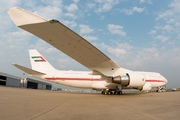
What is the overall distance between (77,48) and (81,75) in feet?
29.0

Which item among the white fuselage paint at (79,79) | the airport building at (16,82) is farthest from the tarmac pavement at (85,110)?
the airport building at (16,82)

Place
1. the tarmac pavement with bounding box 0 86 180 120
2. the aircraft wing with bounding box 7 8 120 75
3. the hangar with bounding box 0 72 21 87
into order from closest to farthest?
the tarmac pavement with bounding box 0 86 180 120 → the aircraft wing with bounding box 7 8 120 75 → the hangar with bounding box 0 72 21 87

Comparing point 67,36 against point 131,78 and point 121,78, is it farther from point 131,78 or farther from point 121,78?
point 131,78

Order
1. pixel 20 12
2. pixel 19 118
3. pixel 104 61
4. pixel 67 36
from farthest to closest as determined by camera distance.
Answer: pixel 104 61 < pixel 67 36 < pixel 20 12 < pixel 19 118

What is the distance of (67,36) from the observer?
6.47 metres

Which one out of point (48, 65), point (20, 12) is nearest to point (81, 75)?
point (48, 65)

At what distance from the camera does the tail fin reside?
17141 millimetres

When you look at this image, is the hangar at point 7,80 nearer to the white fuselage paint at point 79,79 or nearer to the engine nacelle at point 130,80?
the white fuselage paint at point 79,79

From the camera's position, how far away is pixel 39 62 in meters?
17.4

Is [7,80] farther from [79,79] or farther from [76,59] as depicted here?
[76,59]

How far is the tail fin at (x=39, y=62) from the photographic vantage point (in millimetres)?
17141

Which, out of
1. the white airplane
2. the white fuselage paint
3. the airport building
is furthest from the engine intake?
the airport building

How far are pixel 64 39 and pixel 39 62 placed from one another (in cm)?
1243

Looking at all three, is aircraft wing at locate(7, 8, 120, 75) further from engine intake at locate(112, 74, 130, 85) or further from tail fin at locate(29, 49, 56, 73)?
tail fin at locate(29, 49, 56, 73)
